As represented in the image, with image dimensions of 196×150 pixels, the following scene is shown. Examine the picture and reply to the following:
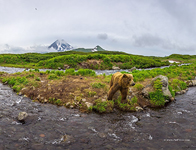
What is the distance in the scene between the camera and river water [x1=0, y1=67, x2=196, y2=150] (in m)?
7.33

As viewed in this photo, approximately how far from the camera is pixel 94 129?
28.8 ft

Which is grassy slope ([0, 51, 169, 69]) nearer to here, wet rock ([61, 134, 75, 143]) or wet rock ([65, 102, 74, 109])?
wet rock ([65, 102, 74, 109])

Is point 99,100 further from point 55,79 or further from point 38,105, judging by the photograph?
point 55,79

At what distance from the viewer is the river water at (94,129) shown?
733cm

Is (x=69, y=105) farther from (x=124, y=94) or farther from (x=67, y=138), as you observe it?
(x=124, y=94)

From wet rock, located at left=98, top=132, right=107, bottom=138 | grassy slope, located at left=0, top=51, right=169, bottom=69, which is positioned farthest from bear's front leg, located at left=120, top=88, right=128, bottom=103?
grassy slope, located at left=0, top=51, right=169, bottom=69

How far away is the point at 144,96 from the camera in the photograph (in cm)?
1395

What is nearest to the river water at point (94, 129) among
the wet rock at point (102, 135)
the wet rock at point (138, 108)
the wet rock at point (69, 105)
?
the wet rock at point (102, 135)

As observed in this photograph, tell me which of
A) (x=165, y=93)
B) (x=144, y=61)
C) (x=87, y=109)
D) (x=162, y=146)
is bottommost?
(x=162, y=146)

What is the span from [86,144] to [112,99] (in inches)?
227

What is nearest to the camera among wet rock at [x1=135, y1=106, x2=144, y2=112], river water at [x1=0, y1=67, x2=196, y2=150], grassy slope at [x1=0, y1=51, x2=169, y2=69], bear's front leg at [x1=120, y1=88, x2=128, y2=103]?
river water at [x1=0, y1=67, x2=196, y2=150]

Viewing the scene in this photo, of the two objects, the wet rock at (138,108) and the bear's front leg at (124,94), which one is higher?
the bear's front leg at (124,94)

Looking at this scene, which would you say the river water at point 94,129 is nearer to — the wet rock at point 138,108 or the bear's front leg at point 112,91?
the wet rock at point 138,108

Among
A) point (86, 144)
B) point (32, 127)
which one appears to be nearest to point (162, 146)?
point (86, 144)
